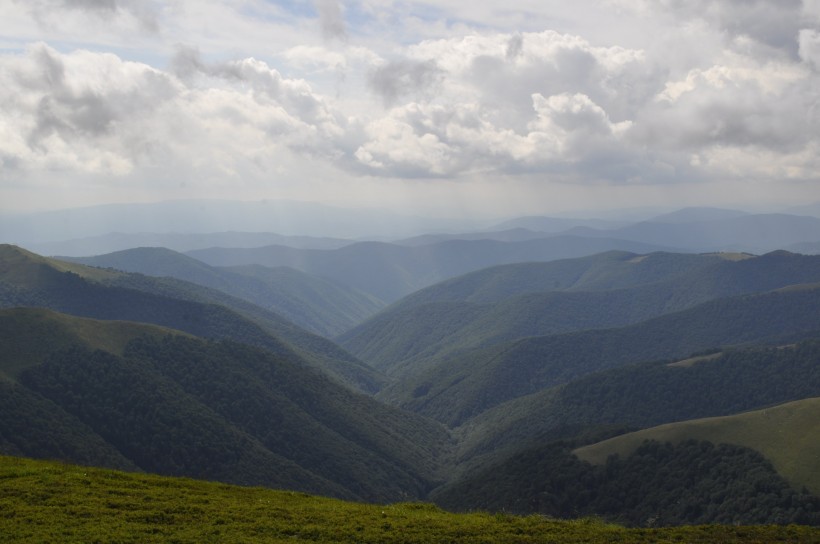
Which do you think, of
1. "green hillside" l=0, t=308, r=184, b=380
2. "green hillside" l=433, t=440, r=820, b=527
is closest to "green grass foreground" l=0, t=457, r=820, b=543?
"green hillside" l=433, t=440, r=820, b=527

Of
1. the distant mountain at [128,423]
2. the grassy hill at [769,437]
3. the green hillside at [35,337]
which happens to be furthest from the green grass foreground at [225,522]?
the green hillside at [35,337]

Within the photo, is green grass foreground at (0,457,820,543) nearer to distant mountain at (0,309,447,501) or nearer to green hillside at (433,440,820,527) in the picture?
green hillside at (433,440,820,527)

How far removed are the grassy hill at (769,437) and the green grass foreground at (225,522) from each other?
87921mm

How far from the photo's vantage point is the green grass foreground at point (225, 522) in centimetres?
3484

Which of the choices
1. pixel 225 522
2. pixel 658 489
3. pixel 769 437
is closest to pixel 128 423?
pixel 658 489

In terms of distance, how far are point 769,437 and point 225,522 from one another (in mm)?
124936

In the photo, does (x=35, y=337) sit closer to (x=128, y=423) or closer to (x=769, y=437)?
(x=128, y=423)

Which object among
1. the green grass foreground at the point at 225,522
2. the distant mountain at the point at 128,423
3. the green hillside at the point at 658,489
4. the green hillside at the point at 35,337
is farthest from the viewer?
the green hillside at the point at 35,337

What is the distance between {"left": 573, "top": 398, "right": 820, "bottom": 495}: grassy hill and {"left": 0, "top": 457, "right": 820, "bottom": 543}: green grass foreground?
87.9 meters

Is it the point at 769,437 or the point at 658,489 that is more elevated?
the point at 769,437

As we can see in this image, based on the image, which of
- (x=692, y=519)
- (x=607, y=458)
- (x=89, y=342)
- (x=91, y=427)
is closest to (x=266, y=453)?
(x=91, y=427)

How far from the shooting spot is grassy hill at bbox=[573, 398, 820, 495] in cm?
11419

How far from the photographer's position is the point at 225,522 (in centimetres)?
3781

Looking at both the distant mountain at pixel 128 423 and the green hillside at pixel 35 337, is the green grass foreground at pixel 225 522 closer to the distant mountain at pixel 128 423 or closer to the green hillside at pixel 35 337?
the distant mountain at pixel 128 423
